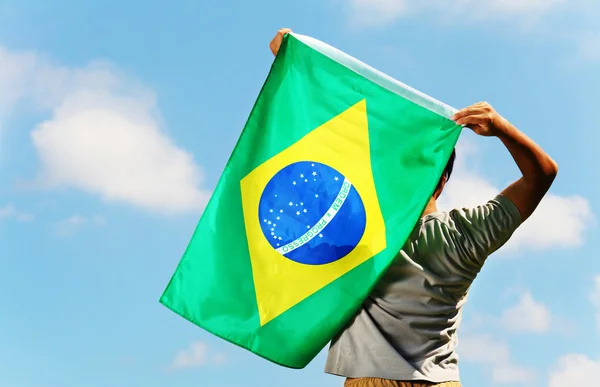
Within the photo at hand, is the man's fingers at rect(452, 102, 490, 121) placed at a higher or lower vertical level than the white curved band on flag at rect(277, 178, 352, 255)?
higher

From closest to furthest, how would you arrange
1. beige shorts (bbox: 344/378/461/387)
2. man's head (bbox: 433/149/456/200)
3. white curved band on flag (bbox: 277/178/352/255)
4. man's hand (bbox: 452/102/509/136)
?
beige shorts (bbox: 344/378/461/387) → man's hand (bbox: 452/102/509/136) → white curved band on flag (bbox: 277/178/352/255) → man's head (bbox: 433/149/456/200)

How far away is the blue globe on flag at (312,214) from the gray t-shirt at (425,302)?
0.35 meters

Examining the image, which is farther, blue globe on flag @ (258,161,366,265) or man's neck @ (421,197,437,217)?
man's neck @ (421,197,437,217)

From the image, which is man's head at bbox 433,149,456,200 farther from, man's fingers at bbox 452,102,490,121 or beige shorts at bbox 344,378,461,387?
beige shorts at bbox 344,378,461,387

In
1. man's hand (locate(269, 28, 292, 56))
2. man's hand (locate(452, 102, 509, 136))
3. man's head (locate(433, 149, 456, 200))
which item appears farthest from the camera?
man's hand (locate(269, 28, 292, 56))

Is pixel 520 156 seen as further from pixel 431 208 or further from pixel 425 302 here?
pixel 425 302

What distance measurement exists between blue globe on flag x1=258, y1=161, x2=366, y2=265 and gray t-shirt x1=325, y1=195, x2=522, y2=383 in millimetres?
346

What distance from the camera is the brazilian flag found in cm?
385

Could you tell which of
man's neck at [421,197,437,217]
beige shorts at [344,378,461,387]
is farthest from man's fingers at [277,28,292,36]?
beige shorts at [344,378,461,387]

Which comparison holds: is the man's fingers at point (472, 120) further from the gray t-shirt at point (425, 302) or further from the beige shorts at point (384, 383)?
the beige shorts at point (384, 383)

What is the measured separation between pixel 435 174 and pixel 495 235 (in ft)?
1.61

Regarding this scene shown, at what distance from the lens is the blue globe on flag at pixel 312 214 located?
392cm

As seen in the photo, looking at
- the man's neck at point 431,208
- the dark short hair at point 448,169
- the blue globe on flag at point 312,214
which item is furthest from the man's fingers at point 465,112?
the blue globe on flag at point 312,214

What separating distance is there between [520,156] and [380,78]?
978 millimetres
